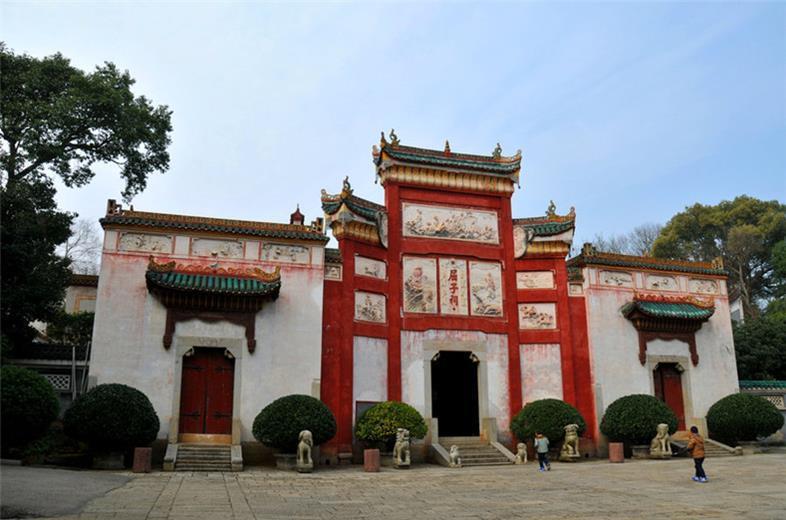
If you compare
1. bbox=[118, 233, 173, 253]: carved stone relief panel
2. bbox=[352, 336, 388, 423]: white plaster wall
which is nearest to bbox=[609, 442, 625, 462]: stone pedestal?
bbox=[352, 336, 388, 423]: white plaster wall

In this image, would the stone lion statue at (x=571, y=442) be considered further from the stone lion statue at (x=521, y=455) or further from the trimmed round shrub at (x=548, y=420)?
the stone lion statue at (x=521, y=455)

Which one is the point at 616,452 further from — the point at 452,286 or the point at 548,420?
the point at 452,286

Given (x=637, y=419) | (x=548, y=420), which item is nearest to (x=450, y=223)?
(x=548, y=420)

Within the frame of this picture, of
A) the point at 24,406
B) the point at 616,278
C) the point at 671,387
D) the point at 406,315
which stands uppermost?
the point at 616,278

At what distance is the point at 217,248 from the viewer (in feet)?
54.5

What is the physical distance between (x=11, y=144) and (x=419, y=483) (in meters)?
13.0

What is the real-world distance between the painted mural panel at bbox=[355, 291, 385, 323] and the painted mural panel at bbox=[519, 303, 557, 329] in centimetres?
425

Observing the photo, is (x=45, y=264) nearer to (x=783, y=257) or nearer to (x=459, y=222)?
(x=459, y=222)

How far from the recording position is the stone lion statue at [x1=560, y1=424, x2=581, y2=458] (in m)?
16.9

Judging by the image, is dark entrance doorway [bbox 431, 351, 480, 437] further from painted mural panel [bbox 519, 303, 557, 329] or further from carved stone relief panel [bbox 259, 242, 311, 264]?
carved stone relief panel [bbox 259, 242, 311, 264]

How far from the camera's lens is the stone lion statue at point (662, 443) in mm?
16906

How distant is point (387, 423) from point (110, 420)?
6.32 m

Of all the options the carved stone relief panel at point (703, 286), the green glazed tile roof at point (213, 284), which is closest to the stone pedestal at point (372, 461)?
the green glazed tile roof at point (213, 284)

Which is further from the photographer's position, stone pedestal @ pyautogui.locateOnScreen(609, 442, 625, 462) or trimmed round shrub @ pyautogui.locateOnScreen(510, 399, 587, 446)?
trimmed round shrub @ pyautogui.locateOnScreen(510, 399, 587, 446)
